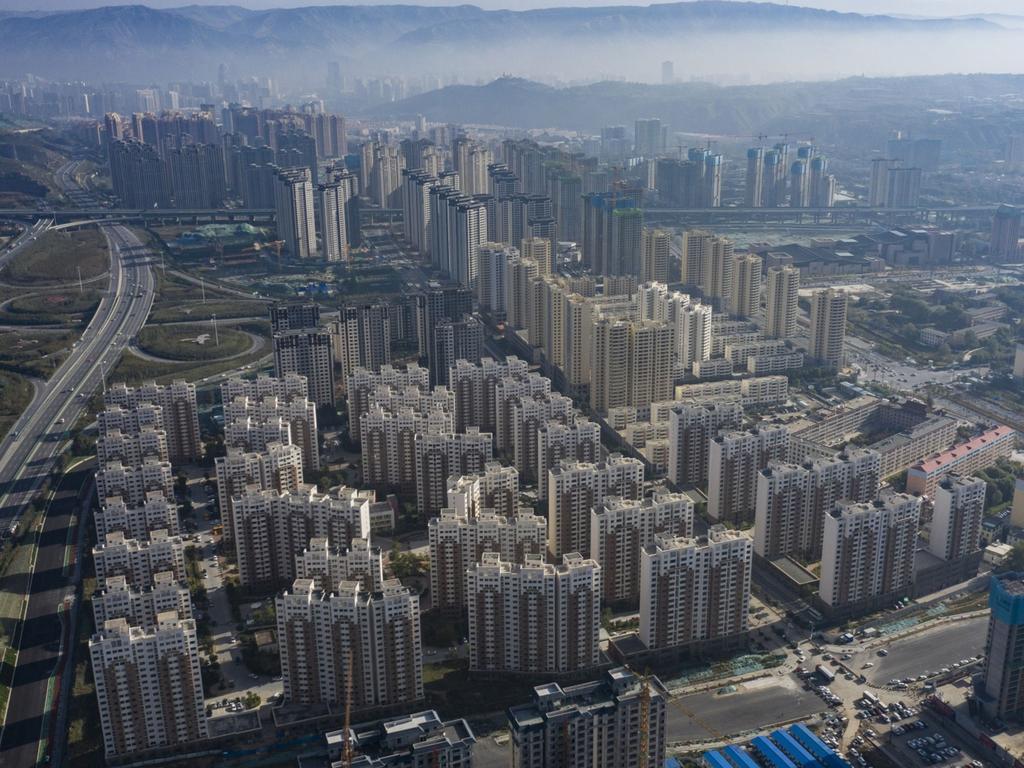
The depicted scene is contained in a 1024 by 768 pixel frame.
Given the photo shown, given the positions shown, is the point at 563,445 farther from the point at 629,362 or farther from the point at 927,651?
the point at 927,651

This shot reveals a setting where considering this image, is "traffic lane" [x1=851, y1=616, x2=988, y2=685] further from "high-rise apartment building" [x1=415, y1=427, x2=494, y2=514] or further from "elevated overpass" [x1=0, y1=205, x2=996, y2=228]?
"elevated overpass" [x1=0, y1=205, x2=996, y2=228]

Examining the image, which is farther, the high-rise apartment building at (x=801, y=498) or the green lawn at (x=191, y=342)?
the green lawn at (x=191, y=342)

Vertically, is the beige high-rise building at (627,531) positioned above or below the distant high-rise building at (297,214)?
below

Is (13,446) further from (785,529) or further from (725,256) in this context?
(725,256)

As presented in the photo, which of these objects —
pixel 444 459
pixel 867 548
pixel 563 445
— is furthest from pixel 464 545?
pixel 867 548

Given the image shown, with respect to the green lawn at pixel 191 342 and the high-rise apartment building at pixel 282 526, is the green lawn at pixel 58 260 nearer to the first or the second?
the green lawn at pixel 191 342

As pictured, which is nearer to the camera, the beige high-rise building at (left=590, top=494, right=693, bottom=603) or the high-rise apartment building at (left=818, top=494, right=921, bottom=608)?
the high-rise apartment building at (left=818, top=494, right=921, bottom=608)

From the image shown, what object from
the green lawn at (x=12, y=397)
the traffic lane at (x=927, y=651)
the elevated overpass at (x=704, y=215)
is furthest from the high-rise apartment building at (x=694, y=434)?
the elevated overpass at (x=704, y=215)

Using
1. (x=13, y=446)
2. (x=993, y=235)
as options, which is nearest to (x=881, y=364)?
(x=993, y=235)

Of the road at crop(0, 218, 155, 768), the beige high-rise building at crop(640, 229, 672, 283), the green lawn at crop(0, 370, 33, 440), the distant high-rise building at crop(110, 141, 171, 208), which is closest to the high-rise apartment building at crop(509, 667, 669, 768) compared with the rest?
the road at crop(0, 218, 155, 768)
